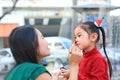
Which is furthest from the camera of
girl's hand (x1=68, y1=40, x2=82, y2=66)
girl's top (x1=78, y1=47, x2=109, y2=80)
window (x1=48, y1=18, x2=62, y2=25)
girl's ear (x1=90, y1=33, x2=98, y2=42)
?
window (x1=48, y1=18, x2=62, y2=25)

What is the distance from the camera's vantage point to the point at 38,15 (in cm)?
1928

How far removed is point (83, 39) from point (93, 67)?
190 millimetres

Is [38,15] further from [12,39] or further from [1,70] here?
[12,39]

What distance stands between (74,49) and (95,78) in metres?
0.31

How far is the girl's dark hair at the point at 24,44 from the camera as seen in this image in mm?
1833

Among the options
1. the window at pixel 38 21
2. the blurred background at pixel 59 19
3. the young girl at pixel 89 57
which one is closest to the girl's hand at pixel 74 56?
the young girl at pixel 89 57

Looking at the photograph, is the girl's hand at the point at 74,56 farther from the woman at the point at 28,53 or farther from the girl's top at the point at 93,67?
the girl's top at the point at 93,67

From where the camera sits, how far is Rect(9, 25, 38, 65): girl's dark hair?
1833mm

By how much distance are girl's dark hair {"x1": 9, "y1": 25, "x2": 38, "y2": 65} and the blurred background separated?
360 centimetres

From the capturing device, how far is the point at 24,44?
1.83 m

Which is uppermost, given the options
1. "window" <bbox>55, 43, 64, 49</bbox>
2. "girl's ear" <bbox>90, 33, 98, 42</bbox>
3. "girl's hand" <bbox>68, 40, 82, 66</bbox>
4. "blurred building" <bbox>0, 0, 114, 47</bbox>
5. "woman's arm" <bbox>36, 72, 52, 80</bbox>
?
"girl's ear" <bbox>90, 33, 98, 42</bbox>

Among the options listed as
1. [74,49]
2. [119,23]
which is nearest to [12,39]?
[74,49]

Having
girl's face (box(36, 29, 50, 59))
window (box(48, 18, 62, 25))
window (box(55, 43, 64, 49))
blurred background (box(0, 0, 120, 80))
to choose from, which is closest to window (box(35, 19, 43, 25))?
blurred background (box(0, 0, 120, 80))

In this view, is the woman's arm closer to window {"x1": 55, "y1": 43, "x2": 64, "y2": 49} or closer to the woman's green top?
the woman's green top
